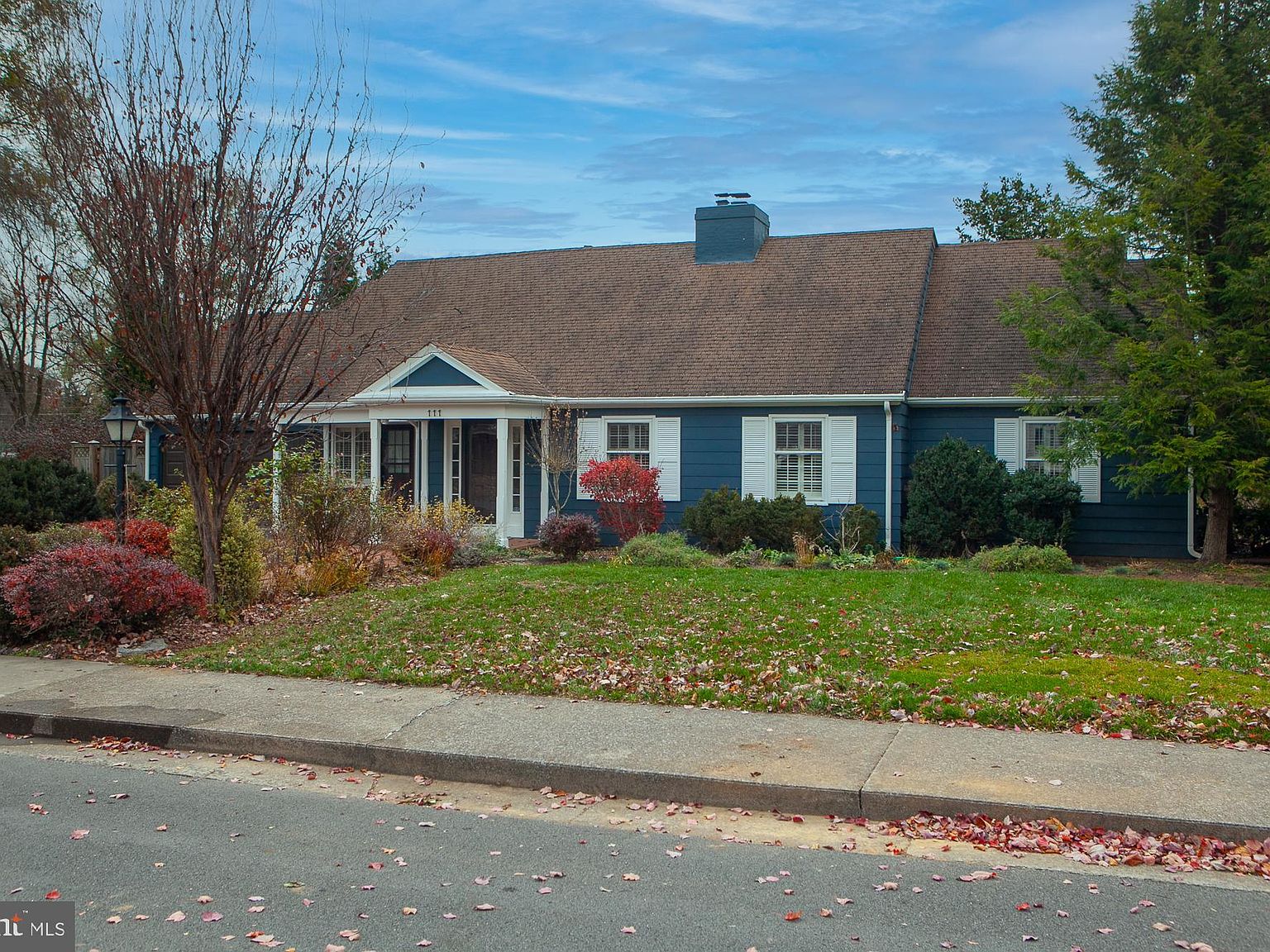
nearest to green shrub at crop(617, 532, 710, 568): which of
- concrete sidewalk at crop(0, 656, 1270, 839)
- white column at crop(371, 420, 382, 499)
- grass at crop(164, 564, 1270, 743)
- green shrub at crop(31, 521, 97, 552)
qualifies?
grass at crop(164, 564, 1270, 743)

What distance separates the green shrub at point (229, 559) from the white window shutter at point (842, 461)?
33.9 feet

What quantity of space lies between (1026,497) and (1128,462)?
185 centimetres

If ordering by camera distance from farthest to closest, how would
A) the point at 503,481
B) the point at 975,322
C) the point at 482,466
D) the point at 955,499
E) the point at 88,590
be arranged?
the point at 482,466 → the point at 975,322 → the point at 503,481 → the point at 955,499 → the point at 88,590

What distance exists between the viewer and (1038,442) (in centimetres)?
1939

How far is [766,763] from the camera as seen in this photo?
7012 mm

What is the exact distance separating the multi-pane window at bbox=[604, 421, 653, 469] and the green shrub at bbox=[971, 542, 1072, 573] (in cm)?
697

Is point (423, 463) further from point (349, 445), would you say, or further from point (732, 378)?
point (732, 378)

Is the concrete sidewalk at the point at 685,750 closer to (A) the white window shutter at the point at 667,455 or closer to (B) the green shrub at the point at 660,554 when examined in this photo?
(B) the green shrub at the point at 660,554

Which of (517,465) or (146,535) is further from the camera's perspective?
(517,465)

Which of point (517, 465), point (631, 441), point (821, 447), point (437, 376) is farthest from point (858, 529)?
point (437, 376)

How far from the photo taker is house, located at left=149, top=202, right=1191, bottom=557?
63.4 feet

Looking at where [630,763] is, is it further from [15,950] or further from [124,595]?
[124,595]

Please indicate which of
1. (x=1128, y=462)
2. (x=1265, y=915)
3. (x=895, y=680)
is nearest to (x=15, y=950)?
(x=1265, y=915)

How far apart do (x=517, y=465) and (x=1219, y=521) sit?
12.1 m
